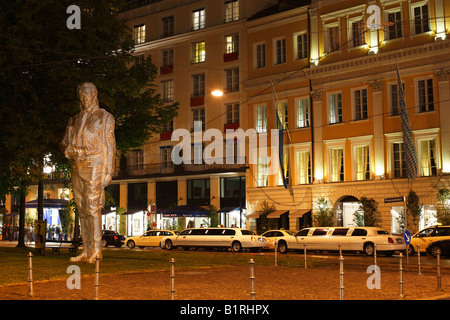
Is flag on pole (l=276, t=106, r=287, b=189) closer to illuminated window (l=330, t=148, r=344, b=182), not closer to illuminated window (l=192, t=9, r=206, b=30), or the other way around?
illuminated window (l=330, t=148, r=344, b=182)

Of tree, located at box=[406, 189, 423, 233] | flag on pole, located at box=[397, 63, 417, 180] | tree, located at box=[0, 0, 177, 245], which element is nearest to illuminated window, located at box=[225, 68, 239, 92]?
flag on pole, located at box=[397, 63, 417, 180]

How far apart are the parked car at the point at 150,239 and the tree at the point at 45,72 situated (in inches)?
697

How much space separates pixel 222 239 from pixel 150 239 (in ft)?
23.9

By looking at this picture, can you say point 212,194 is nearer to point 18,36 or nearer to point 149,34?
point 149,34

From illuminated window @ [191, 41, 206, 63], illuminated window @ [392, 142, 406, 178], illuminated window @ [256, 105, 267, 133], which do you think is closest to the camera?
illuminated window @ [392, 142, 406, 178]

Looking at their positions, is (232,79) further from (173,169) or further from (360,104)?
(360,104)

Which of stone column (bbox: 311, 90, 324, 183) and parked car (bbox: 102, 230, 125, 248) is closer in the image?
stone column (bbox: 311, 90, 324, 183)

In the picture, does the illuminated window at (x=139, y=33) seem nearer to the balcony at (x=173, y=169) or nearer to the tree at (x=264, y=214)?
the balcony at (x=173, y=169)

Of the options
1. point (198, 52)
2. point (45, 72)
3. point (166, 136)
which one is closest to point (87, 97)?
point (45, 72)

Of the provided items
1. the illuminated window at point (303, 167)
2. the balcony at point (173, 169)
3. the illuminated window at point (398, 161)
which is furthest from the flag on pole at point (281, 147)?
the illuminated window at point (398, 161)

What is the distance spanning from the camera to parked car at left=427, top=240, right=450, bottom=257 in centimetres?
2940

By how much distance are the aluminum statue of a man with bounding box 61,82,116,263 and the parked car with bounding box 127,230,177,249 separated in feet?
77.2

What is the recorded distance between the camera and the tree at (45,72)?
19297mm

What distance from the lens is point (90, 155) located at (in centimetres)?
1612
